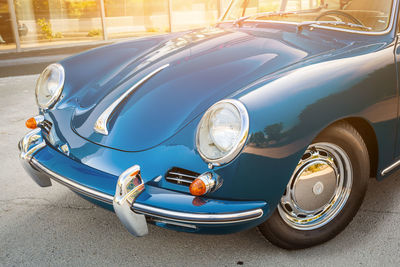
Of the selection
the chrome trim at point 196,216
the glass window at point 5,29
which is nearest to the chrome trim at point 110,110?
the chrome trim at point 196,216

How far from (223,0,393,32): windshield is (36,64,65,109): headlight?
4.65ft

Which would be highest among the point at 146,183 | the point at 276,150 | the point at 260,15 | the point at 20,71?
the point at 260,15

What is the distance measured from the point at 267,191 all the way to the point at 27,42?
405 inches

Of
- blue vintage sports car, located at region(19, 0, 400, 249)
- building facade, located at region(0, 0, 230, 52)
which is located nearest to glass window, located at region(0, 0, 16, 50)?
building facade, located at region(0, 0, 230, 52)

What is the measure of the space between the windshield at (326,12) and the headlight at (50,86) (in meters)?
1.42

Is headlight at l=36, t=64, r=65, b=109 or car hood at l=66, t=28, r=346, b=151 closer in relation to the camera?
car hood at l=66, t=28, r=346, b=151

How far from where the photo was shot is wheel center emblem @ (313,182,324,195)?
2.19m

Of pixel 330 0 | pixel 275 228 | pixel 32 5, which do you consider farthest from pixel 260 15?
pixel 32 5

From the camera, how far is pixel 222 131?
1852mm

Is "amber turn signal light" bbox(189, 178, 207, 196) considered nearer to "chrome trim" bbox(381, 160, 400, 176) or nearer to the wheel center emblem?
the wheel center emblem

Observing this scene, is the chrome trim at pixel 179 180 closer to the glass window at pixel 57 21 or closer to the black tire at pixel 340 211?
the black tire at pixel 340 211

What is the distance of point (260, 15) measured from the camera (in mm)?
3260

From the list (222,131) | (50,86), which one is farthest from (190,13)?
(222,131)

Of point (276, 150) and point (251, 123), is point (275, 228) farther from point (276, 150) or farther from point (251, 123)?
point (251, 123)
